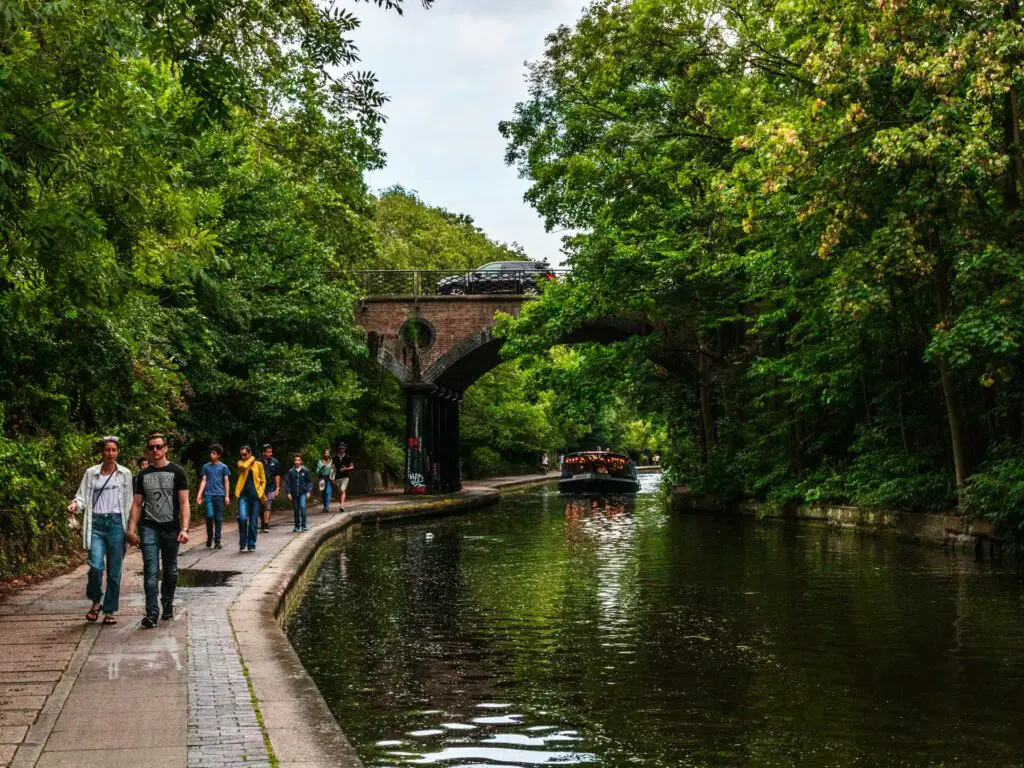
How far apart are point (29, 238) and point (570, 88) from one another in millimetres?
27276

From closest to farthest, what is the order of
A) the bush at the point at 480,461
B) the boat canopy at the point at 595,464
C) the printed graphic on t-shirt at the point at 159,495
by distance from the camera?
the printed graphic on t-shirt at the point at 159,495, the boat canopy at the point at 595,464, the bush at the point at 480,461

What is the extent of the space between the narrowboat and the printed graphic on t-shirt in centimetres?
4160

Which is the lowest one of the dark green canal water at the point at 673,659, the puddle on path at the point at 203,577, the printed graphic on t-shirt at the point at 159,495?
the dark green canal water at the point at 673,659

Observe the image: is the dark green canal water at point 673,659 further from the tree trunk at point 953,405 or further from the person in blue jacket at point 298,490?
the person in blue jacket at point 298,490

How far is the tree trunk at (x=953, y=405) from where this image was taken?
19.4 m

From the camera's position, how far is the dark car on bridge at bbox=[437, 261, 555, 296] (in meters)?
40.8

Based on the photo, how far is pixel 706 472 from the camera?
110ft

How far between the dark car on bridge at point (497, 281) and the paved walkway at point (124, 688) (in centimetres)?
2861

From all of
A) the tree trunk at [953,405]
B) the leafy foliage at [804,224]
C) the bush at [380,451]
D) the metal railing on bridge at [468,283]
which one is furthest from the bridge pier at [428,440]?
the tree trunk at [953,405]

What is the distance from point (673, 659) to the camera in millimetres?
9664

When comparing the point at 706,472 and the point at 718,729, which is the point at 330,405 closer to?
the point at 706,472

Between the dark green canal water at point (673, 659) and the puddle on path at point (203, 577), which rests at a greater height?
the puddle on path at point (203, 577)

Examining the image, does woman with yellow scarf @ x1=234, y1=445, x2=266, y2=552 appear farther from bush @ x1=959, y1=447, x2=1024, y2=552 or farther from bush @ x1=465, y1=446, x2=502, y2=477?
bush @ x1=465, y1=446, x2=502, y2=477

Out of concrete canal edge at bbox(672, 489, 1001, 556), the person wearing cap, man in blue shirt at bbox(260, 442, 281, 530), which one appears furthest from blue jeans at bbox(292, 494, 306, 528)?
concrete canal edge at bbox(672, 489, 1001, 556)
